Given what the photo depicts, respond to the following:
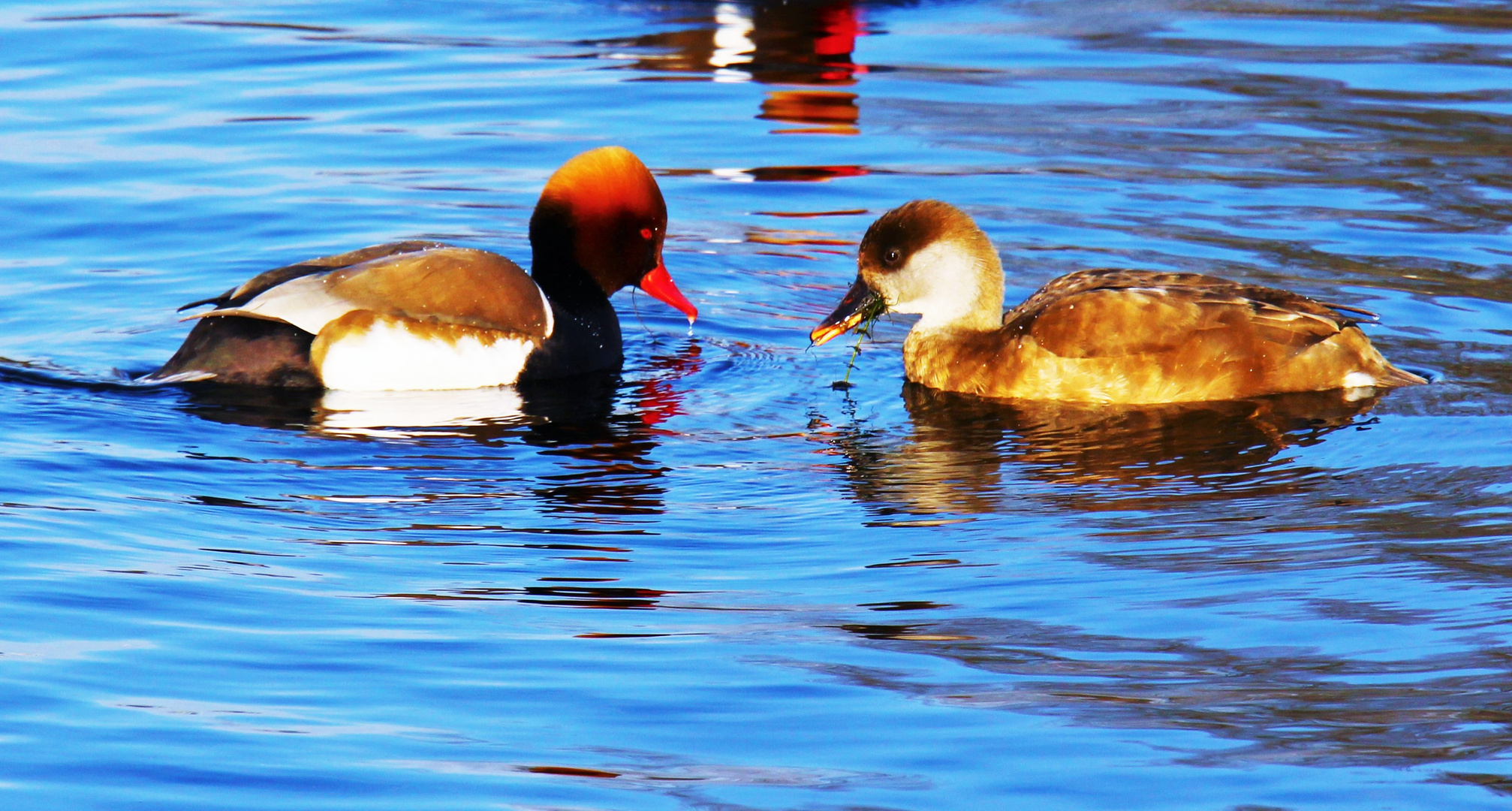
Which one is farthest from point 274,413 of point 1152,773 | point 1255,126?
point 1255,126

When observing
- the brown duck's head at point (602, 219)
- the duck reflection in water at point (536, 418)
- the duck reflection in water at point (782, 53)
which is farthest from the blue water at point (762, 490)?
the brown duck's head at point (602, 219)

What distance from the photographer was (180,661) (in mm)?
5086

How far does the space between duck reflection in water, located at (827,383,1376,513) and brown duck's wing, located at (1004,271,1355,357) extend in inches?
9.8

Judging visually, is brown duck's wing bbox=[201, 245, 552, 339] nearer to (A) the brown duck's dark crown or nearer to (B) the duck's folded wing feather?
(B) the duck's folded wing feather

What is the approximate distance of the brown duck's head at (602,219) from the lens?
337 inches

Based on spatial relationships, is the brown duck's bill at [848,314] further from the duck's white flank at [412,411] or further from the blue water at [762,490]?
the duck's white flank at [412,411]

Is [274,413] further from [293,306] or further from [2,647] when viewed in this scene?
[2,647]

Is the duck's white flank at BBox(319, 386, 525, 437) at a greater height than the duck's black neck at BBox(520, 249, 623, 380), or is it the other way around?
the duck's black neck at BBox(520, 249, 623, 380)

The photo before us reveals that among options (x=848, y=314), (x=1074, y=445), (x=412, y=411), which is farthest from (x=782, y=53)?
(x=1074, y=445)

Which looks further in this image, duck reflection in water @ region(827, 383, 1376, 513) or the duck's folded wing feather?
the duck's folded wing feather

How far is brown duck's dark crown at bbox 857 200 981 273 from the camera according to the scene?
319 inches

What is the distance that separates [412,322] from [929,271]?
7.16ft

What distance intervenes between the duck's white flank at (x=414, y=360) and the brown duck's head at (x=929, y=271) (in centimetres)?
132

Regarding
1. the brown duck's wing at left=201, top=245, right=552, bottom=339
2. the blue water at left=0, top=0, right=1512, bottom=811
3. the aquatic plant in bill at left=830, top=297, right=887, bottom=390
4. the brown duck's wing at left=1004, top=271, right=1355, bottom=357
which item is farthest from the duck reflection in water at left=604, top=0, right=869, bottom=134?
the brown duck's wing at left=1004, top=271, right=1355, bottom=357
